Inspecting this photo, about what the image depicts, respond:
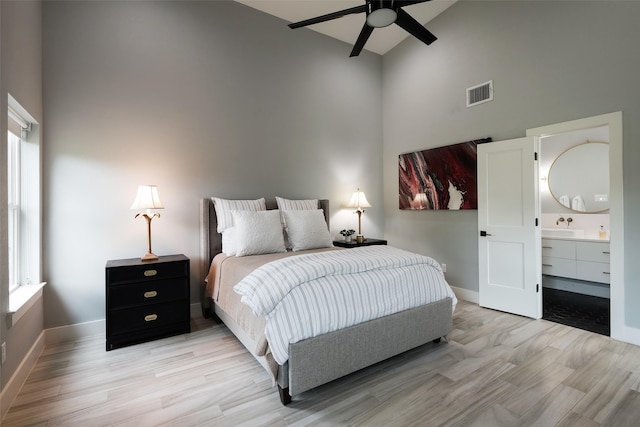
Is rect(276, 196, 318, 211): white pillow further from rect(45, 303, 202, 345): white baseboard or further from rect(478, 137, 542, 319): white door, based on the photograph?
rect(45, 303, 202, 345): white baseboard

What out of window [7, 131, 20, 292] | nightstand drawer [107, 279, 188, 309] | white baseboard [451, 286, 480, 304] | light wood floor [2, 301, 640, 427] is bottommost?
light wood floor [2, 301, 640, 427]

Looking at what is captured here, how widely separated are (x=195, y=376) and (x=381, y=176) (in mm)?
3957

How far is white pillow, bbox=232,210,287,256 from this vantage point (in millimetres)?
3065

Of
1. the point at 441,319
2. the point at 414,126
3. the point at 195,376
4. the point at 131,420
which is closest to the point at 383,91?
the point at 414,126

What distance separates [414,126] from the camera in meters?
4.56

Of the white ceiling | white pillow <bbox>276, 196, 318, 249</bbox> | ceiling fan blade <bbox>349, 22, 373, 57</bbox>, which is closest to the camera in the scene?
ceiling fan blade <bbox>349, 22, 373, 57</bbox>

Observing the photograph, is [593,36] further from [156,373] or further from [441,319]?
[156,373]

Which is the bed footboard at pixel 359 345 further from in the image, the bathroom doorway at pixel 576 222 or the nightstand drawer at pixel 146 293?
the bathroom doorway at pixel 576 222

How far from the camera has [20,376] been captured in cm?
206

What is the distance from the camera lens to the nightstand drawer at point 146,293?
2610 millimetres

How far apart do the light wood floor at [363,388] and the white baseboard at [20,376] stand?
0.04m

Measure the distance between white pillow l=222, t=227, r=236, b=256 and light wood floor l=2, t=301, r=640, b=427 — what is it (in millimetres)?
876

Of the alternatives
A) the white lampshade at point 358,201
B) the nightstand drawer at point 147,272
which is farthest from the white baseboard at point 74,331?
the white lampshade at point 358,201

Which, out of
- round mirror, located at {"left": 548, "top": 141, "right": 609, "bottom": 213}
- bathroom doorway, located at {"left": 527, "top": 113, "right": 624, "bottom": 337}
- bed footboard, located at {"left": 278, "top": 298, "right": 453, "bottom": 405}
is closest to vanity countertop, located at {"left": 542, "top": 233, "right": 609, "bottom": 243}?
bathroom doorway, located at {"left": 527, "top": 113, "right": 624, "bottom": 337}
